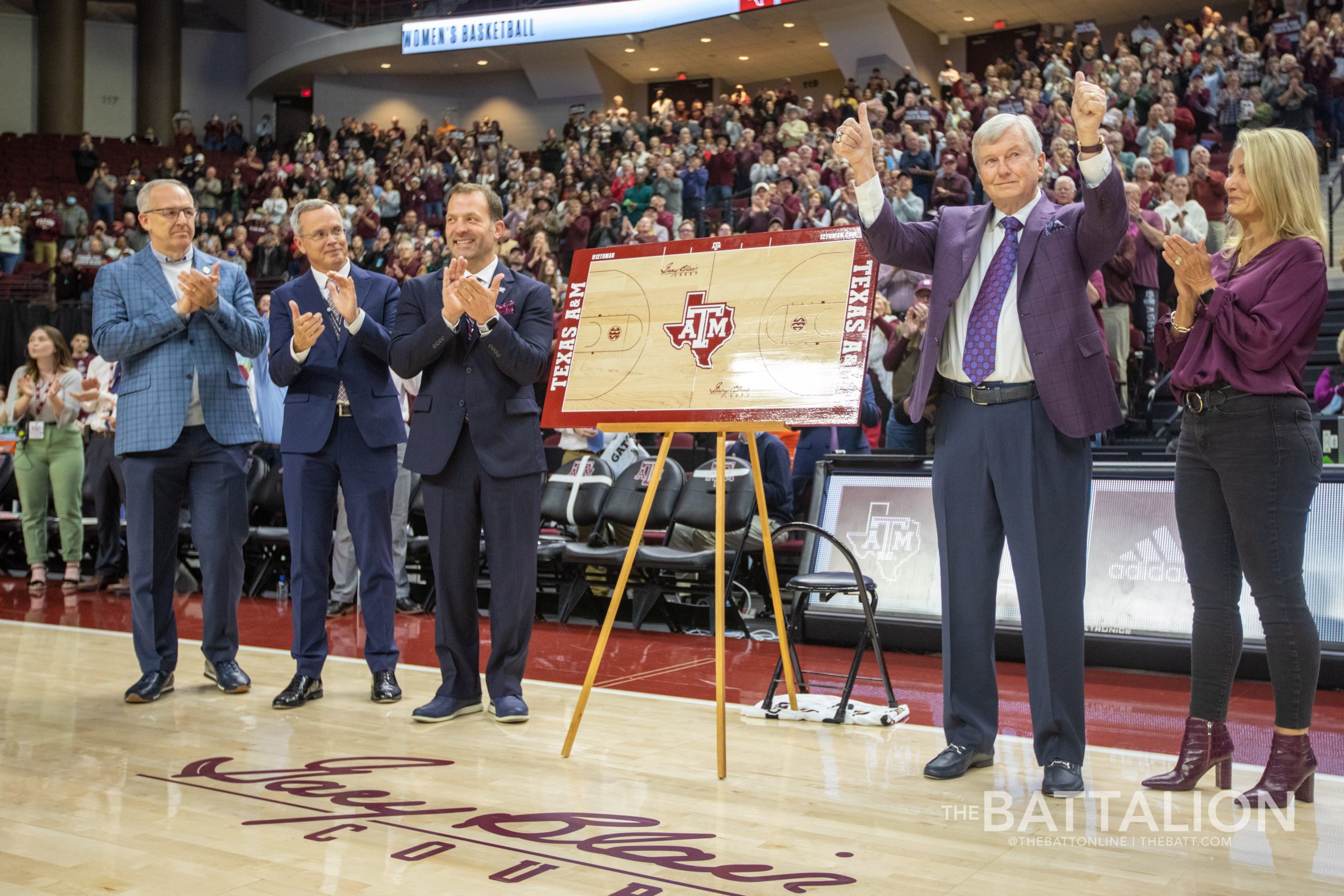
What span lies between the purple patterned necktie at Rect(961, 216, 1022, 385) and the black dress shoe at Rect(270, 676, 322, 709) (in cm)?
267

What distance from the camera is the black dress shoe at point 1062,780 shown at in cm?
308

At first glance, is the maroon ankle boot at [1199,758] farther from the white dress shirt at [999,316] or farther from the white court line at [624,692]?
the white dress shirt at [999,316]

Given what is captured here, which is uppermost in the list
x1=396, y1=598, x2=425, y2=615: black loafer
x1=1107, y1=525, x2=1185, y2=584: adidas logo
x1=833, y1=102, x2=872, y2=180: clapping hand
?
x1=833, y1=102, x2=872, y2=180: clapping hand

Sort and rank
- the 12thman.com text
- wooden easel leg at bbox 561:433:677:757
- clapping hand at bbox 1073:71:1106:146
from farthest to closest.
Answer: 1. wooden easel leg at bbox 561:433:677:757
2. clapping hand at bbox 1073:71:1106:146
3. the 12thman.com text

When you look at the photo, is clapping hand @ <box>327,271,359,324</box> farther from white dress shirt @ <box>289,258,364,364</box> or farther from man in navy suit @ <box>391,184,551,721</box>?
man in navy suit @ <box>391,184,551,721</box>

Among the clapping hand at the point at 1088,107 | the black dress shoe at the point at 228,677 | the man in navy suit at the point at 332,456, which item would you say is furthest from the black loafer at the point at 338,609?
the clapping hand at the point at 1088,107

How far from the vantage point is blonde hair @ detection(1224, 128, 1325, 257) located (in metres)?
3.04

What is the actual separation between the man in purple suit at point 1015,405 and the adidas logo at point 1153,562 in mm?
1868

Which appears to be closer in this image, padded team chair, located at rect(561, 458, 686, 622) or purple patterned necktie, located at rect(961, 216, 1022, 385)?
purple patterned necktie, located at rect(961, 216, 1022, 385)

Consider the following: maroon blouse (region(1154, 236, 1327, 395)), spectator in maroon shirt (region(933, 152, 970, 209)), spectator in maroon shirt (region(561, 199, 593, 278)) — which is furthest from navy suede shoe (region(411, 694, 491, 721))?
spectator in maroon shirt (region(561, 199, 593, 278))

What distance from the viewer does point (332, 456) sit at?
438 cm

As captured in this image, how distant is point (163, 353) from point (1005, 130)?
10.2ft

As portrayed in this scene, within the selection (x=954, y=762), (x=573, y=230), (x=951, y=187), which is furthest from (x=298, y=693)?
(x=573, y=230)
